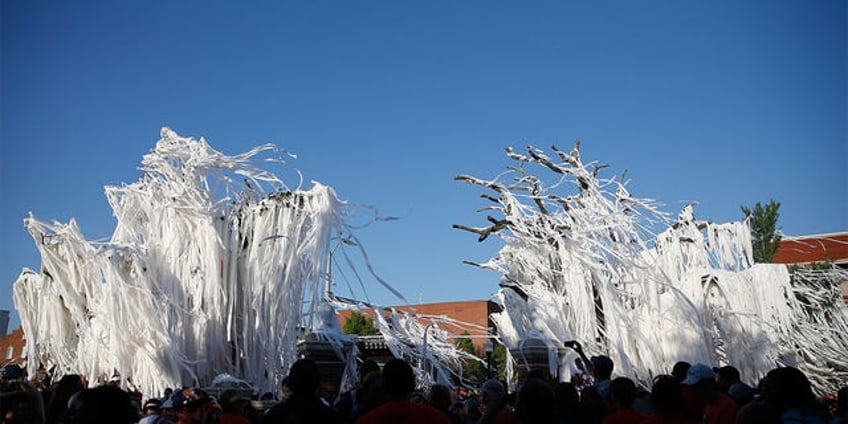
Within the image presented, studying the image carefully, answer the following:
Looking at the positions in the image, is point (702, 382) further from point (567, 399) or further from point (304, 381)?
point (304, 381)

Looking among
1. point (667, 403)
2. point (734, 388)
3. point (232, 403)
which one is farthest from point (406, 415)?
point (734, 388)

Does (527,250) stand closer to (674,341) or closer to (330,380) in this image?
(674,341)

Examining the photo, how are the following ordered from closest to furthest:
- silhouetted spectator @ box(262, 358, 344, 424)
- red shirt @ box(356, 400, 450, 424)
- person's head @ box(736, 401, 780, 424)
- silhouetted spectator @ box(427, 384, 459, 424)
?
person's head @ box(736, 401, 780, 424)
red shirt @ box(356, 400, 450, 424)
silhouetted spectator @ box(262, 358, 344, 424)
silhouetted spectator @ box(427, 384, 459, 424)

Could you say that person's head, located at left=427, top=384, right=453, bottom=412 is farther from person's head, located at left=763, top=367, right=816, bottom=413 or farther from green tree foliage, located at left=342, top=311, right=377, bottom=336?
green tree foliage, located at left=342, top=311, right=377, bottom=336

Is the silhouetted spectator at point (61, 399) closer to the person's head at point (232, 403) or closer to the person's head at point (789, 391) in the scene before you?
the person's head at point (232, 403)

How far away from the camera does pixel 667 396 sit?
189 inches

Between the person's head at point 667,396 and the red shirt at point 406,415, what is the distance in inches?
60.8

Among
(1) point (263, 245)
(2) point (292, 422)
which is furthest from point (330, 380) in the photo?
(2) point (292, 422)

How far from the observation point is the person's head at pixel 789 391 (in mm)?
4410

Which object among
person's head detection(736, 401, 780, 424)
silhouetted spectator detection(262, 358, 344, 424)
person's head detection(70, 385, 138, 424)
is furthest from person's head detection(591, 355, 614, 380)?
person's head detection(70, 385, 138, 424)

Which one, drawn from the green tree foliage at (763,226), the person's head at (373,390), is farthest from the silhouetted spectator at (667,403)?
the green tree foliage at (763,226)

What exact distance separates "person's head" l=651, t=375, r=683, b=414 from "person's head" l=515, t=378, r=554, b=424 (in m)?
0.80

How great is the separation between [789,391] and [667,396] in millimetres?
732

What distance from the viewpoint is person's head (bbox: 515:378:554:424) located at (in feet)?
14.6
